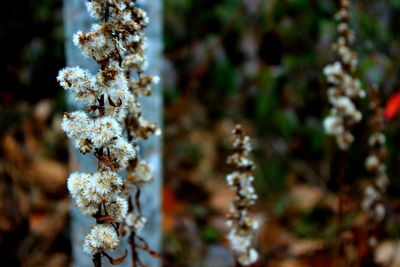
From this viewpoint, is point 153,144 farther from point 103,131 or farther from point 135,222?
point 103,131

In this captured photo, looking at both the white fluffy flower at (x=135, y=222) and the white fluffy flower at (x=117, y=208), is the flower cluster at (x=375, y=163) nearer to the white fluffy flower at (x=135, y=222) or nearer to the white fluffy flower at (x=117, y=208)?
the white fluffy flower at (x=135, y=222)

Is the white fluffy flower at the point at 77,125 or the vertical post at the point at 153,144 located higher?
the vertical post at the point at 153,144

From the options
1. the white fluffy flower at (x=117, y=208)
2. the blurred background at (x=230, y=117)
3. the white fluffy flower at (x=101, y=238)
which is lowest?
the white fluffy flower at (x=101, y=238)

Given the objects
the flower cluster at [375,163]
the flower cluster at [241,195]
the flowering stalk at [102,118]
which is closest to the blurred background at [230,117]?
the flower cluster at [375,163]

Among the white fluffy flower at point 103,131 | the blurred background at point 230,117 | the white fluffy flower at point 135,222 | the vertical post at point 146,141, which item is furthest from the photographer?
the blurred background at point 230,117

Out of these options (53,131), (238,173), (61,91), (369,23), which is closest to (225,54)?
(369,23)

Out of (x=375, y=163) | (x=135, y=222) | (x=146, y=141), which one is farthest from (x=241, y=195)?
(x=375, y=163)

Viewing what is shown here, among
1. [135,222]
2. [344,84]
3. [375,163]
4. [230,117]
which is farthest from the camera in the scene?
[230,117]
